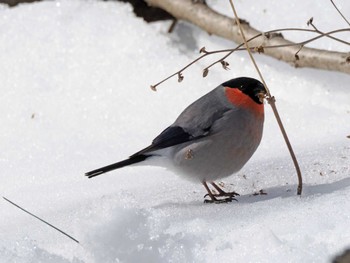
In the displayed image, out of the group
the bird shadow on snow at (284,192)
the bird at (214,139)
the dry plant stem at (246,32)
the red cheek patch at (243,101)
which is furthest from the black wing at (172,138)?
the dry plant stem at (246,32)

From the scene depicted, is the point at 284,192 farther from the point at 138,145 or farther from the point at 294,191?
the point at 138,145

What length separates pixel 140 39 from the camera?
18.4 feet

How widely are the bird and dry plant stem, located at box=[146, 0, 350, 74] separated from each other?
1011 millimetres

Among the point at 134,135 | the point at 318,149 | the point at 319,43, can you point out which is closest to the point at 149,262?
the point at 318,149

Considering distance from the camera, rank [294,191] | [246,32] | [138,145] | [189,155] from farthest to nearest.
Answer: [246,32] → [138,145] → [189,155] → [294,191]

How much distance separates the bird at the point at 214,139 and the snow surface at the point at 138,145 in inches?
5.4

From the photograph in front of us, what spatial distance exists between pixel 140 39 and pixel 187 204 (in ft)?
7.32

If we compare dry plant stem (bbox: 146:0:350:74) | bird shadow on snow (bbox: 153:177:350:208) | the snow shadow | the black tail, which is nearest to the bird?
the black tail

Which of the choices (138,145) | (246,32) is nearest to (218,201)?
(138,145)

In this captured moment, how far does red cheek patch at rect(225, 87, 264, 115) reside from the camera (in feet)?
12.7

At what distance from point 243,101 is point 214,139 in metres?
0.26

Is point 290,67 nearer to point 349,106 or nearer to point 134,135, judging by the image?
point 349,106

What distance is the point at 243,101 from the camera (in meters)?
3.88

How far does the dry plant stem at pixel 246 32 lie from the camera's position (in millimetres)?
4910
